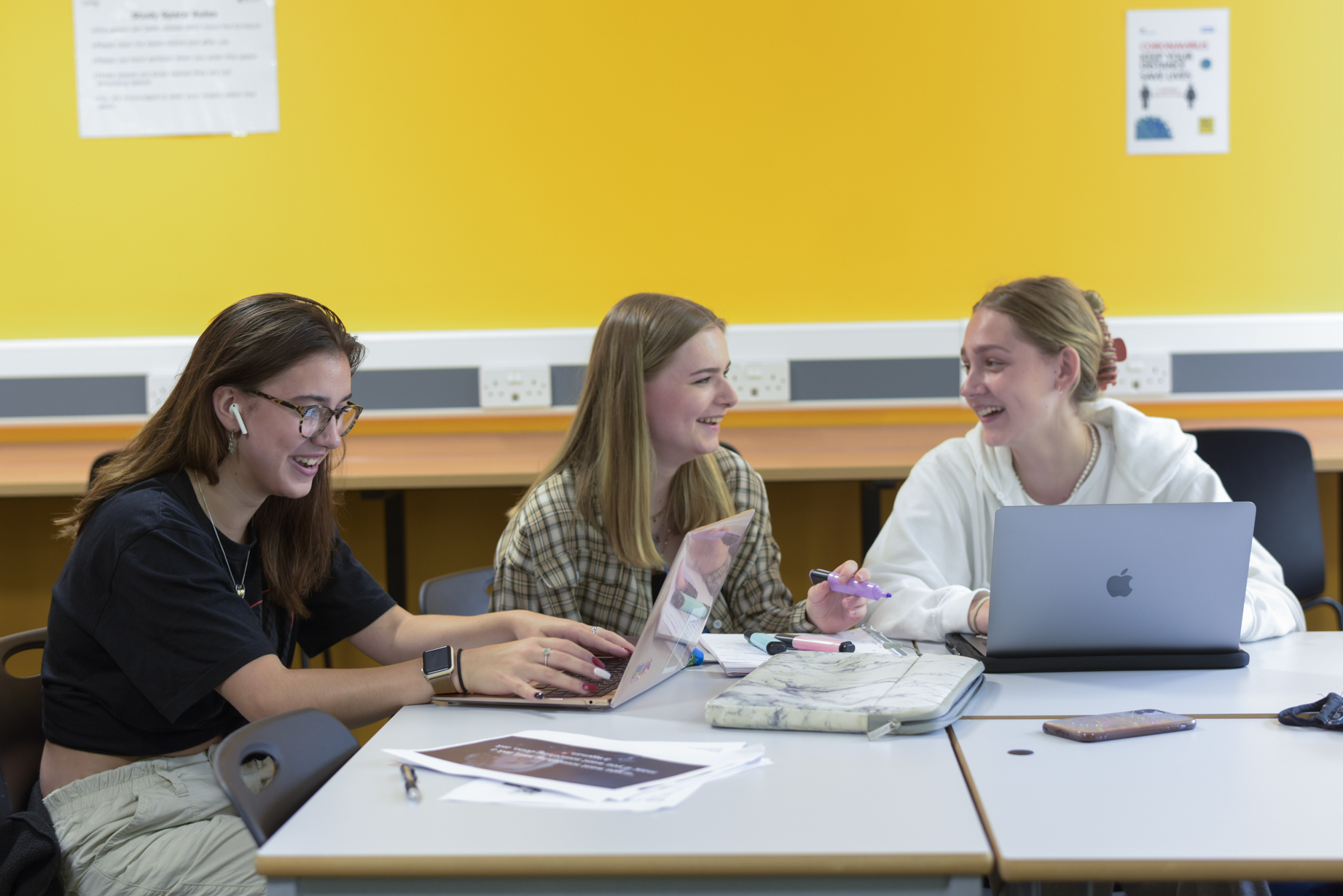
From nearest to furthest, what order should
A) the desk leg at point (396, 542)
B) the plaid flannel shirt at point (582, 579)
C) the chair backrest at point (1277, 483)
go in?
the plaid flannel shirt at point (582, 579) → the chair backrest at point (1277, 483) → the desk leg at point (396, 542)

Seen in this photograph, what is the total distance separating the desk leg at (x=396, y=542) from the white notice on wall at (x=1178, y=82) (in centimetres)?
240

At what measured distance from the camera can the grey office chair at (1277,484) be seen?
2.55 meters

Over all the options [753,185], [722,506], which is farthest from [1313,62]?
[722,506]

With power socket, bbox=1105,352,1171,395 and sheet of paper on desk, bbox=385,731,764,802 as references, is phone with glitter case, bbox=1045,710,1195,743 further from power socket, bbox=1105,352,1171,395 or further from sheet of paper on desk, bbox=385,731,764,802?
power socket, bbox=1105,352,1171,395

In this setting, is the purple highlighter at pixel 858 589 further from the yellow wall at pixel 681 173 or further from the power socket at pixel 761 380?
the yellow wall at pixel 681 173

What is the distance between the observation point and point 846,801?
0.97 m

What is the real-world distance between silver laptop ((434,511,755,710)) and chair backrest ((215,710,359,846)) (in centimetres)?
20

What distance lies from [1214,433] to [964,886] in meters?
2.08

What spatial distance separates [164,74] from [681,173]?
5.30ft

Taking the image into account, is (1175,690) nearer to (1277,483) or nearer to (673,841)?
(673,841)

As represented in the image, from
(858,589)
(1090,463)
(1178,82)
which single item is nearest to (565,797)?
(858,589)

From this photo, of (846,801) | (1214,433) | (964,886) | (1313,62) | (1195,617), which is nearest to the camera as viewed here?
(964,886)

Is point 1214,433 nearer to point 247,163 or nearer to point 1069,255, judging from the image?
point 1069,255

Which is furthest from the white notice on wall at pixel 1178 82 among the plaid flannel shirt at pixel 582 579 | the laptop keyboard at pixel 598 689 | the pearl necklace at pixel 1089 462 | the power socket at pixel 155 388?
the power socket at pixel 155 388
